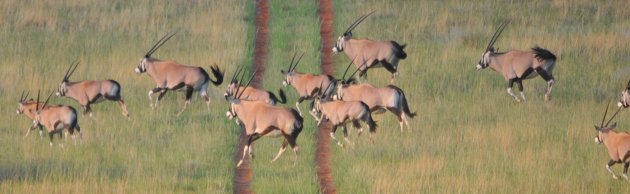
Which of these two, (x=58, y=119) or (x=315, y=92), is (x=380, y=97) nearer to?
(x=315, y=92)

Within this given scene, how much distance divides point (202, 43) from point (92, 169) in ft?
Answer: 34.3

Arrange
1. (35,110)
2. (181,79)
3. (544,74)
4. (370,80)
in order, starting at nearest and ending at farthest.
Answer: (35,110) < (181,79) < (544,74) < (370,80)

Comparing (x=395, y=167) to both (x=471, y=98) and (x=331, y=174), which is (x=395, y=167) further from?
(x=471, y=98)

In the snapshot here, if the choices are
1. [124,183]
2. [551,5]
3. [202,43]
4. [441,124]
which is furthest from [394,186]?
[551,5]

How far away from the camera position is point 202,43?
101 feet

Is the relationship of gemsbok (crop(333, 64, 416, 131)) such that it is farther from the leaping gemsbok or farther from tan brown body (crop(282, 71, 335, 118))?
the leaping gemsbok

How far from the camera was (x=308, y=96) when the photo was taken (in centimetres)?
2384

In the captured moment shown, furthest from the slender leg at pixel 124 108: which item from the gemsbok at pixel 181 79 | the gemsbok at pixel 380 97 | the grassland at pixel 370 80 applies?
the gemsbok at pixel 380 97

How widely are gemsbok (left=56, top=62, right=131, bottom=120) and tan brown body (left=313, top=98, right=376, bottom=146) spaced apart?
267cm

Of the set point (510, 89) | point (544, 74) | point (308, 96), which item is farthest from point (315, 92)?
point (544, 74)

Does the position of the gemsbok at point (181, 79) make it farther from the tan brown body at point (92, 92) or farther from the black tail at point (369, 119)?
the black tail at point (369, 119)

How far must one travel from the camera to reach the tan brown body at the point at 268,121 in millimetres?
20109

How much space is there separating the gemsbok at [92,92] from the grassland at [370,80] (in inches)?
10.6

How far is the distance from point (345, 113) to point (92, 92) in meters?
3.47
